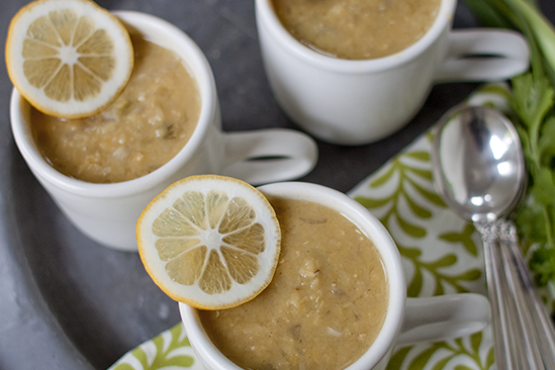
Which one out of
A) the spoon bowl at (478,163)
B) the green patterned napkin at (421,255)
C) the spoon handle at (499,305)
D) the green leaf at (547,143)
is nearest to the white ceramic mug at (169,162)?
the green patterned napkin at (421,255)

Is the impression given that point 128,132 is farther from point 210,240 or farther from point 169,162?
point 210,240

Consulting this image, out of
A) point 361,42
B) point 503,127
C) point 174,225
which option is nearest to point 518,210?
point 503,127

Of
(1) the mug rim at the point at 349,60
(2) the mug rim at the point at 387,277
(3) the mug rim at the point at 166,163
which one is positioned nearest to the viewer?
(2) the mug rim at the point at 387,277

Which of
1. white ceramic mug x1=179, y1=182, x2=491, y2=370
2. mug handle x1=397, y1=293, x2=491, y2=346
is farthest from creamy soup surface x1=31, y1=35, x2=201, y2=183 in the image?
mug handle x1=397, y1=293, x2=491, y2=346

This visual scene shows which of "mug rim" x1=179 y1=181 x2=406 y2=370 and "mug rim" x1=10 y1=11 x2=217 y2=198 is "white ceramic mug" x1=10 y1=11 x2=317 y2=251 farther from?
"mug rim" x1=179 y1=181 x2=406 y2=370

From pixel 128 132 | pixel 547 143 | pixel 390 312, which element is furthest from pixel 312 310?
pixel 547 143

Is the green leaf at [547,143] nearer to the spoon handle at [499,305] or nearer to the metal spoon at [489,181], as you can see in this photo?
the metal spoon at [489,181]
